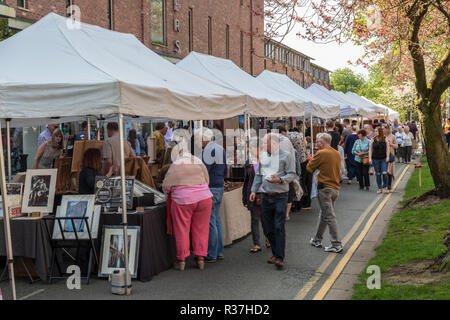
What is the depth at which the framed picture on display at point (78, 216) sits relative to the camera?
7.38m

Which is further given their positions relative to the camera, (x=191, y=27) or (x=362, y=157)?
(x=191, y=27)

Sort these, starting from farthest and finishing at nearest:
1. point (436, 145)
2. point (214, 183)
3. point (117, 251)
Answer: point (436, 145), point (214, 183), point (117, 251)

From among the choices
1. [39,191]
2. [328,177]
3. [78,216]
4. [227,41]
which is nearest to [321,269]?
[328,177]

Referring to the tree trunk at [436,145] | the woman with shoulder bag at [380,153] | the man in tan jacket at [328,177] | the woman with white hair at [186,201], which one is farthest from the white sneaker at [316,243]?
the woman with shoulder bag at [380,153]

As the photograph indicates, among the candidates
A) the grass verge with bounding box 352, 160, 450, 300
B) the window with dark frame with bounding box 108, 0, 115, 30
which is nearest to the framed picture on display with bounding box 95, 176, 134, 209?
the grass verge with bounding box 352, 160, 450, 300

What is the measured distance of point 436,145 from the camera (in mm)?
12906

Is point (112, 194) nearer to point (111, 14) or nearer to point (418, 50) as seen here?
point (418, 50)

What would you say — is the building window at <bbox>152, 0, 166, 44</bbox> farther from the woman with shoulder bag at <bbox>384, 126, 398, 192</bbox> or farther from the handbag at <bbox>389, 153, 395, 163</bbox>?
the handbag at <bbox>389, 153, 395, 163</bbox>

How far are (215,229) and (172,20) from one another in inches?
906

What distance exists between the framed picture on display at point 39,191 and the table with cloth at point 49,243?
0.31 meters

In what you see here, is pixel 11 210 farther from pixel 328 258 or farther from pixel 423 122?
pixel 423 122

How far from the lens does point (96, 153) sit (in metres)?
8.90

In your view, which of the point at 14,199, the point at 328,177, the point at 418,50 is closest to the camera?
the point at 14,199

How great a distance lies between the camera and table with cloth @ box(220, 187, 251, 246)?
9.43 meters
